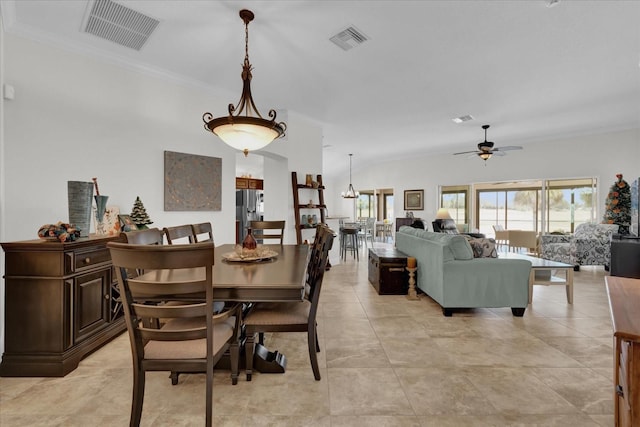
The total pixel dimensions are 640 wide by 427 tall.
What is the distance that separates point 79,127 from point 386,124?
5098 millimetres

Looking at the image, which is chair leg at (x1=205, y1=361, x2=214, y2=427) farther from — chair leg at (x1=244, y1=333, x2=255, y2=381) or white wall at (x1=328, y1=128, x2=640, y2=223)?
white wall at (x1=328, y1=128, x2=640, y2=223)

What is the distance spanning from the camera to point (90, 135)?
10.5ft

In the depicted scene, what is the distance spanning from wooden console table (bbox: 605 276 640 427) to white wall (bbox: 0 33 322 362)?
3.64 metres

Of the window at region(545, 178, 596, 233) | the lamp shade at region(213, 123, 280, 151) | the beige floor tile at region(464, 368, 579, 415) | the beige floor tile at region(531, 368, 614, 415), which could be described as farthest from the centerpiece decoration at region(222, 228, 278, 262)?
the window at region(545, 178, 596, 233)

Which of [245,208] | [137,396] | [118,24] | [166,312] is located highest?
[118,24]

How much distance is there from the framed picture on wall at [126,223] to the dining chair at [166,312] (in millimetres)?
1732

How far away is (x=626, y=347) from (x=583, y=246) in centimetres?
603

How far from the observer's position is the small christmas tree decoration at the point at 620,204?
19.9 ft

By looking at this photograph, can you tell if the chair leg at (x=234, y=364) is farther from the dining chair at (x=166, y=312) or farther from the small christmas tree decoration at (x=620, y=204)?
the small christmas tree decoration at (x=620, y=204)

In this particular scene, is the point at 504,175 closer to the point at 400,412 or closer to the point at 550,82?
the point at 550,82

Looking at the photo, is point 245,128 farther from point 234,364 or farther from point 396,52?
point 396,52

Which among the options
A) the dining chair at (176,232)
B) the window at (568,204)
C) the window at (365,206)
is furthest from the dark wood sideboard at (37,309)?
the window at (365,206)

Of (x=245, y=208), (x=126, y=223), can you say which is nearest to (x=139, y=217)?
(x=126, y=223)

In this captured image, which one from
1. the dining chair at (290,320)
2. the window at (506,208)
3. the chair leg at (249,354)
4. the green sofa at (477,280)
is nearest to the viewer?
the dining chair at (290,320)
